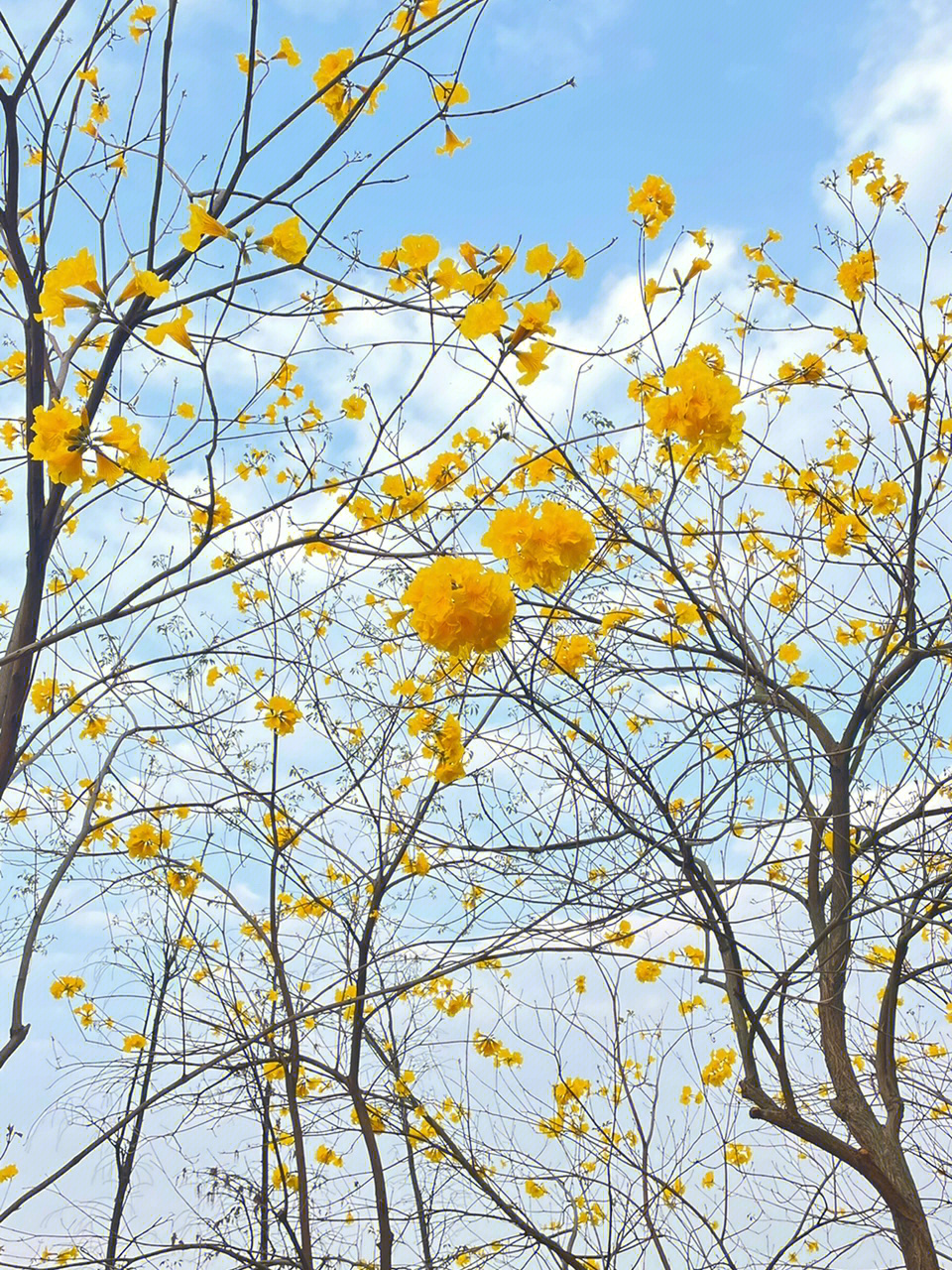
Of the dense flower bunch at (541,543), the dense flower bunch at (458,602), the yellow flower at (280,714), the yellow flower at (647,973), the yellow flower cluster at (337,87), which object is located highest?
the yellow flower cluster at (337,87)

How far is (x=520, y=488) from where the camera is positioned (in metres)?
2.71

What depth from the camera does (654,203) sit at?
324 centimetres

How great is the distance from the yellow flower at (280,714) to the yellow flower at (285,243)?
1993 mm

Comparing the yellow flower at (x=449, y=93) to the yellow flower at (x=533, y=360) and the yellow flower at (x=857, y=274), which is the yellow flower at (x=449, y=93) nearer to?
the yellow flower at (x=533, y=360)

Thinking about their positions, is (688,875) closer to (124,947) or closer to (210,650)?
(210,650)

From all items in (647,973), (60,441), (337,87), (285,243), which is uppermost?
(337,87)

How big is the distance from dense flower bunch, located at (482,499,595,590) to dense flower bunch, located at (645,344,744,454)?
0.42 m

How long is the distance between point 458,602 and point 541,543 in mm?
244

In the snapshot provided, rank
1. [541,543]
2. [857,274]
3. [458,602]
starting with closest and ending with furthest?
[458,602]
[541,543]
[857,274]

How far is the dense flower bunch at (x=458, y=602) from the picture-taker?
168cm

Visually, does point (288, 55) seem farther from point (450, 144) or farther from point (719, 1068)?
point (719, 1068)

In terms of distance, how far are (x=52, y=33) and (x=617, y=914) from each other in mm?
2548

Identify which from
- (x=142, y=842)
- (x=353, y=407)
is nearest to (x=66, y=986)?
(x=142, y=842)

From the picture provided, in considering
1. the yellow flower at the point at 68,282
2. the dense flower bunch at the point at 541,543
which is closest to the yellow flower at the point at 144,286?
the yellow flower at the point at 68,282
